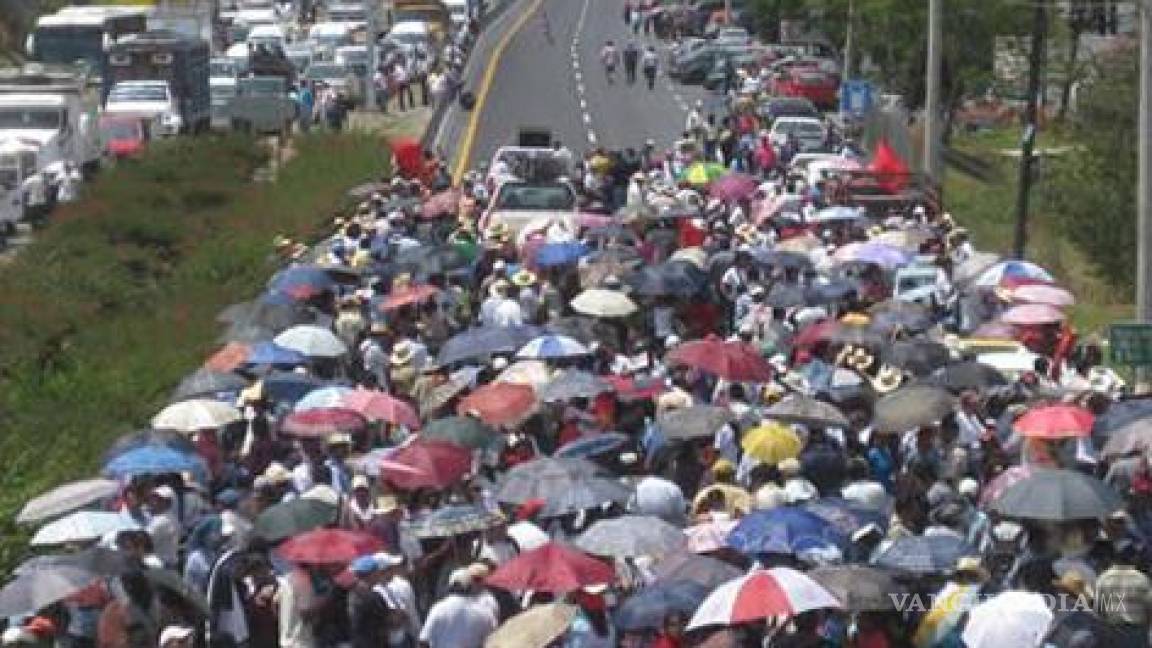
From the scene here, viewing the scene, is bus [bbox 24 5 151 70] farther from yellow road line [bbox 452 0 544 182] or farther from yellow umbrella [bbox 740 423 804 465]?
yellow umbrella [bbox 740 423 804 465]

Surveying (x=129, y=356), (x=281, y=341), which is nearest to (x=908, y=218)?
(x=129, y=356)

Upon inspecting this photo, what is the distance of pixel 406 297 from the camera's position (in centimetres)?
2734

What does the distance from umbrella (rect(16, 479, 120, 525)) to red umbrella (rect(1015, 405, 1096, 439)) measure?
19.3 feet

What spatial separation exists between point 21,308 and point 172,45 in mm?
29472

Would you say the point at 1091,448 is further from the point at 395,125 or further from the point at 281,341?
the point at 395,125

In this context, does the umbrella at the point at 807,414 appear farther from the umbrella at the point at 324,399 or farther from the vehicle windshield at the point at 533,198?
the vehicle windshield at the point at 533,198

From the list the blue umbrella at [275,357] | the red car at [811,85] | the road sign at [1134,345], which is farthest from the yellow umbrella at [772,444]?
the red car at [811,85]

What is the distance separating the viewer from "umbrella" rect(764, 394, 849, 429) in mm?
20000

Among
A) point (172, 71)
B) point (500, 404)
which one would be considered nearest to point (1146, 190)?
point (500, 404)

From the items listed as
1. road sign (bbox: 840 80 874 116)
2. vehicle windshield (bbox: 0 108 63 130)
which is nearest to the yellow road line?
vehicle windshield (bbox: 0 108 63 130)

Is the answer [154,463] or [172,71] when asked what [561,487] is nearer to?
[154,463]

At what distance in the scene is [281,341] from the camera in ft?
79.1

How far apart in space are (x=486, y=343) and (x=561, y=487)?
21.0 feet

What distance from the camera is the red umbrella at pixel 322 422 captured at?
20062mm
